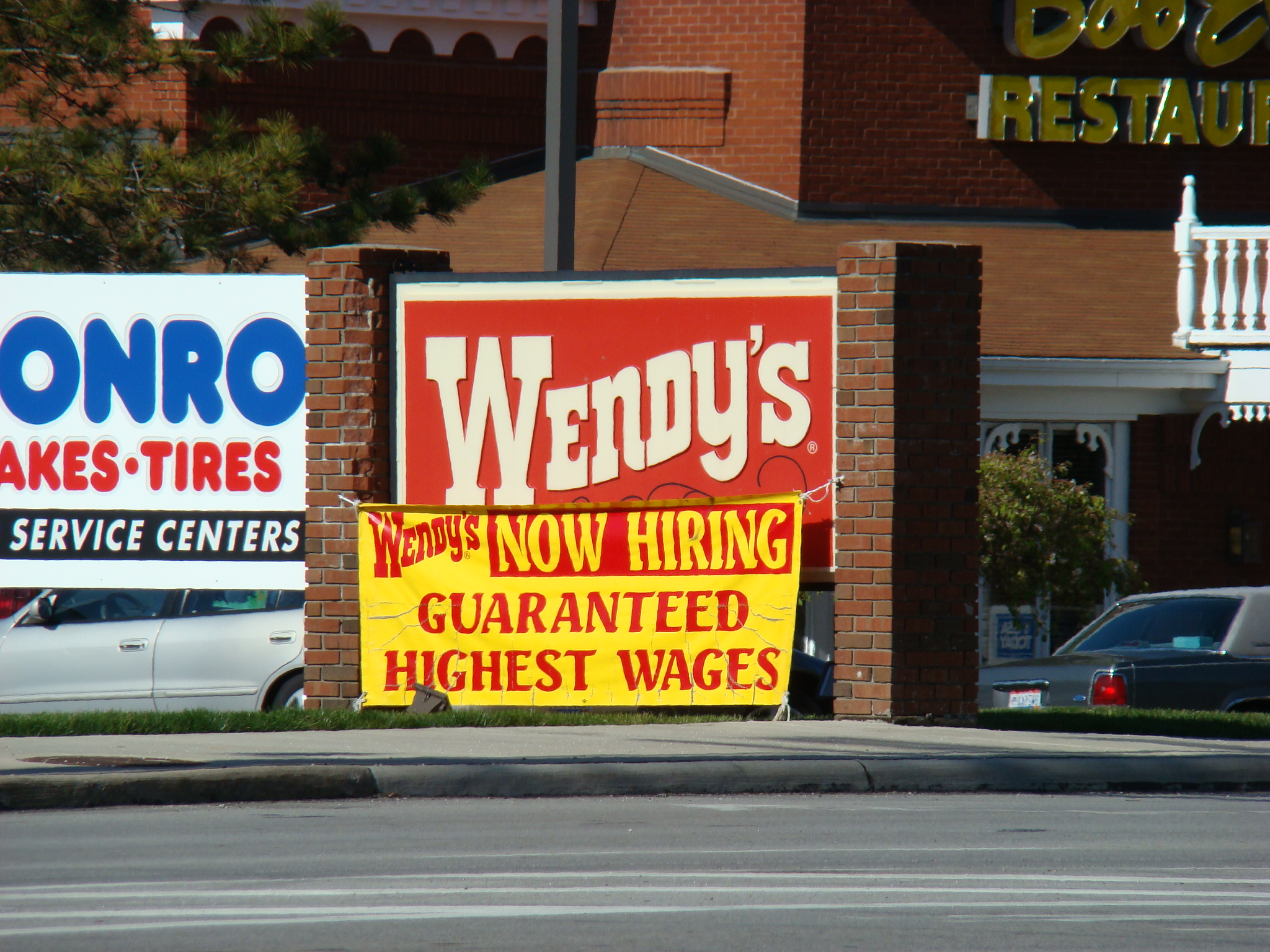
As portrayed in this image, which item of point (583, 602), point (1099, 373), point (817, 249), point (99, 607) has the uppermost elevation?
point (817, 249)

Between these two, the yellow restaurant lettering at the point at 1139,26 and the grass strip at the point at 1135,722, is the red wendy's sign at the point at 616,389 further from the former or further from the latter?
the yellow restaurant lettering at the point at 1139,26

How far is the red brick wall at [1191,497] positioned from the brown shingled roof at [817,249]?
1.30 m

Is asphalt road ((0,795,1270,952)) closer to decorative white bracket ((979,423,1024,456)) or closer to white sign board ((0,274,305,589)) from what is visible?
white sign board ((0,274,305,589))

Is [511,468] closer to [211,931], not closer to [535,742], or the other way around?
[535,742]

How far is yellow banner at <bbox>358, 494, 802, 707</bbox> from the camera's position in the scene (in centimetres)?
1096

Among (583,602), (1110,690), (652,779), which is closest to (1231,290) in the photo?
(1110,690)

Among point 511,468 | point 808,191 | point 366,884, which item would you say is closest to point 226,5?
point 808,191

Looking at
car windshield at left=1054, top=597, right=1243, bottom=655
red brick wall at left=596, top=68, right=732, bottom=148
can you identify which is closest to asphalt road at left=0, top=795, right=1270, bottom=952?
car windshield at left=1054, top=597, right=1243, bottom=655

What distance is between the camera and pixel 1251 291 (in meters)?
16.5

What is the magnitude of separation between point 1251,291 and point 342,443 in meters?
9.35

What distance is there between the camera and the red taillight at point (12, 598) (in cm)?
1650

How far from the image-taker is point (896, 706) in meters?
10.7

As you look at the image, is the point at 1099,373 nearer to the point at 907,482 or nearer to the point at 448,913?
the point at 907,482

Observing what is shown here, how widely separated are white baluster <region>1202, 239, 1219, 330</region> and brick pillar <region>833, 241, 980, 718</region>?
6404mm
